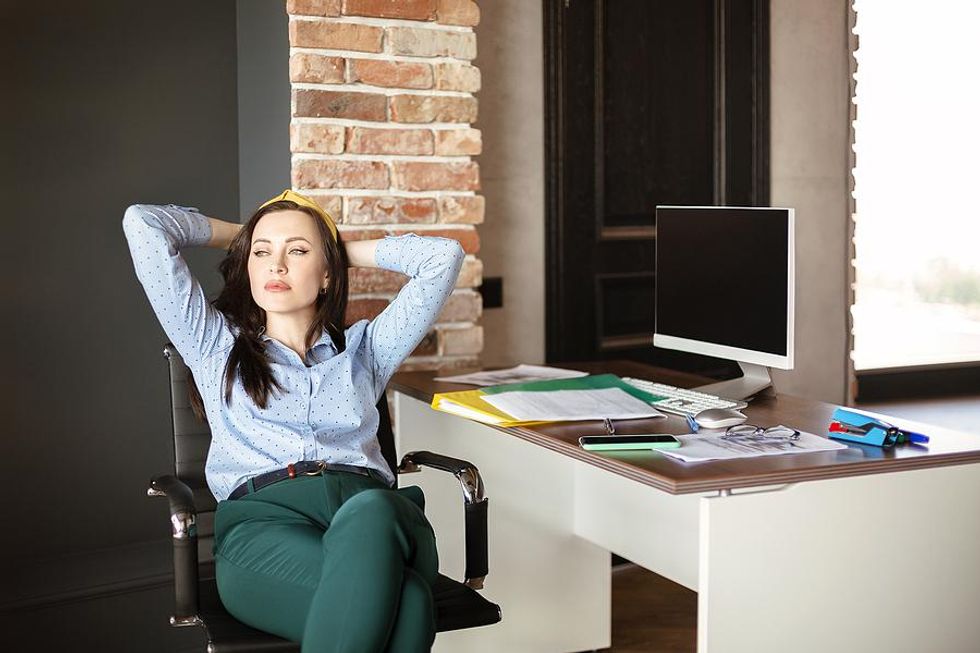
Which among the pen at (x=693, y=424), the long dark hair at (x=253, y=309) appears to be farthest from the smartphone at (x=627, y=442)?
the long dark hair at (x=253, y=309)

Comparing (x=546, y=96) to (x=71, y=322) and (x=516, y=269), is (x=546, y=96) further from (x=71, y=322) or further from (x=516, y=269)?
(x=71, y=322)

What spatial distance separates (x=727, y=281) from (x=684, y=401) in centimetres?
34

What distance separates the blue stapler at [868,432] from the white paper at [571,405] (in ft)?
1.26

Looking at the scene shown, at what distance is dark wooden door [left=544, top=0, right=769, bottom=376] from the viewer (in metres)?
3.79

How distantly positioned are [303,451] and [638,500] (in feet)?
3.21

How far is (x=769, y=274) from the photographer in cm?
262

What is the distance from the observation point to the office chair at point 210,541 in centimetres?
209

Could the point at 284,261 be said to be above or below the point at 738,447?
above

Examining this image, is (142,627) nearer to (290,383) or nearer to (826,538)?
(290,383)

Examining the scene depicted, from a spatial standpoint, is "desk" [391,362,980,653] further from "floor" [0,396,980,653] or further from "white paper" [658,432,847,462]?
"floor" [0,396,980,653]

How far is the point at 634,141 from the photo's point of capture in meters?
3.95

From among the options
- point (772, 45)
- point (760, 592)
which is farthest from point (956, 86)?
point (760, 592)

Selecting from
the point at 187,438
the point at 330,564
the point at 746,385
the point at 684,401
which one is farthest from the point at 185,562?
the point at 746,385

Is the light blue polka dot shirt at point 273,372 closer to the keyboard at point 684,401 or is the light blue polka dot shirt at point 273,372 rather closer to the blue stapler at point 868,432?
the keyboard at point 684,401
